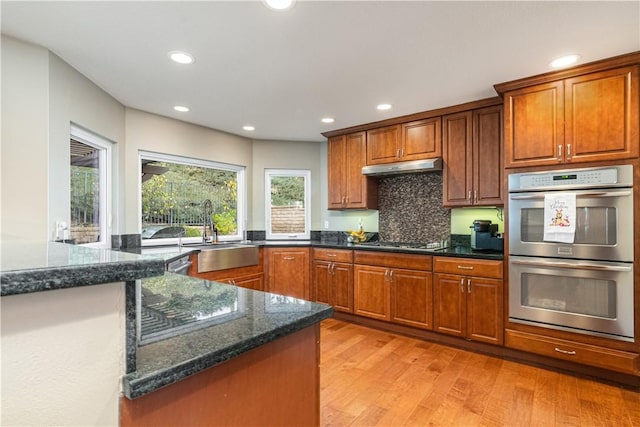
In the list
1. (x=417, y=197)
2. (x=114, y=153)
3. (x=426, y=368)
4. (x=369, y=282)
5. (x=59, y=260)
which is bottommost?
(x=426, y=368)

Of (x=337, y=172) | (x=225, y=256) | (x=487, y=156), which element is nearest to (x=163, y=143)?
(x=225, y=256)

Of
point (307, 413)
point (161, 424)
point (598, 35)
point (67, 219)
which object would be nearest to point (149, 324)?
point (161, 424)

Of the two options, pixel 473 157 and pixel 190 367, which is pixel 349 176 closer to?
pixel 473 157

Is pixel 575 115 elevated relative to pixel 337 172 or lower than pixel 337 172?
elevated

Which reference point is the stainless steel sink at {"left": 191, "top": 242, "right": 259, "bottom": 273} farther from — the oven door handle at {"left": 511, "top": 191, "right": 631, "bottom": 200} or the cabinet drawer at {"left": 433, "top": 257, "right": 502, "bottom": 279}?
the oven door handle at {"left": 511, "top": 191, "right": 631, "bottom": 200}

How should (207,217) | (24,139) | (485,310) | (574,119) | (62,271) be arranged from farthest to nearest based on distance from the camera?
1. (207,217)
2. (485,310)
3. (574,119)
4. (24,139)
5. (62,271)

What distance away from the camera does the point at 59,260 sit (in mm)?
614

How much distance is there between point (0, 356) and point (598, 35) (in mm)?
2994

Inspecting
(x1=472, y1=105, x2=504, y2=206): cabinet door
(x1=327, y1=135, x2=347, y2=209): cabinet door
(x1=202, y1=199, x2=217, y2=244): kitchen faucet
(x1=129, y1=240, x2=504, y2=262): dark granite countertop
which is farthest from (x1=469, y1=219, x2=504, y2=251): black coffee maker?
(x1=202, y1=199, x2=217, y2=244): kitchen faucet

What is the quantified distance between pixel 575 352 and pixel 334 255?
7.70 ft

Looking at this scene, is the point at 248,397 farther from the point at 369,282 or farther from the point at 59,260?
the point at 369,282

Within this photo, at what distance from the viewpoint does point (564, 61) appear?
231 cm

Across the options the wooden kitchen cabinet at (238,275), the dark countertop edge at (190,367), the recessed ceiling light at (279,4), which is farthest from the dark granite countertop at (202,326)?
the wooden kitchen cabinet at (238,275)

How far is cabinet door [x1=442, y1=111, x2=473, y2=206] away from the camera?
3205 mm
